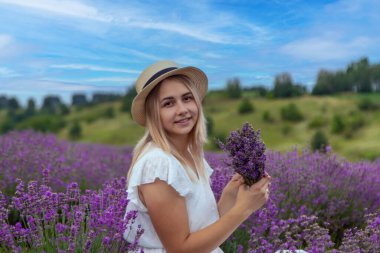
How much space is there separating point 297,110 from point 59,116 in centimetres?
1535

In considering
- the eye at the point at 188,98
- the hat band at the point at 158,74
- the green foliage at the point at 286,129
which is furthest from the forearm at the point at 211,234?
the green foliage at the point at 286,129

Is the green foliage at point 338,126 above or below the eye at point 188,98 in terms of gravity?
below

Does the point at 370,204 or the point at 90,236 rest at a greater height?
the point at 90,236

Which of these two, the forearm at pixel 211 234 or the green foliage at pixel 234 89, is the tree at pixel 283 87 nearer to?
the green foliage at pixel 234 89

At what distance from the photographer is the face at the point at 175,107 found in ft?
8.02

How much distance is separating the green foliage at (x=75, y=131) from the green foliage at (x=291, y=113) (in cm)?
1164

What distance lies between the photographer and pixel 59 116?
3142cm

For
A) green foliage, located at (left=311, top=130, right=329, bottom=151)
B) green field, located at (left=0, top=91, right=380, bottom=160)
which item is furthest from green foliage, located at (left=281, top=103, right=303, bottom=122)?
green foliage, located at (left=311, top=130, right=329, bottom=151)

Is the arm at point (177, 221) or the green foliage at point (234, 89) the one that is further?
the green foliage at point (234, 89)

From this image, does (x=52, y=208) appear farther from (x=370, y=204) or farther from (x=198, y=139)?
(x=370, y=204)

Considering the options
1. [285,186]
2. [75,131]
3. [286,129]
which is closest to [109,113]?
[75,131]

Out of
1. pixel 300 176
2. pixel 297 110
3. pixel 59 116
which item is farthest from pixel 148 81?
pixel 59 116

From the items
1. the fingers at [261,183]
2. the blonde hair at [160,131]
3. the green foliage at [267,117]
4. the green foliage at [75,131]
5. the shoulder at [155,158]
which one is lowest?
the green foliage at [75,131]

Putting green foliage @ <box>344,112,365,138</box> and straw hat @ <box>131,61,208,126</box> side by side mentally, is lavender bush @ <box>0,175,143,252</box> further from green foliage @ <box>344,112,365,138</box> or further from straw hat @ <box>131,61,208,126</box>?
green foliage @ <box>344,112,365,138</box>
